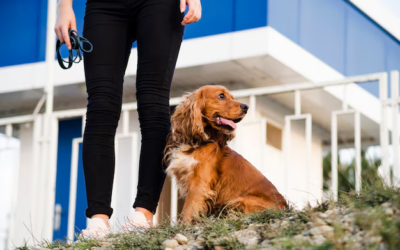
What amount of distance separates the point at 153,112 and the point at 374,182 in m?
1.25

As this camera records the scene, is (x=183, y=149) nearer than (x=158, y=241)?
No

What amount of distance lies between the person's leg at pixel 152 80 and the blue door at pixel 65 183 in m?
4.66

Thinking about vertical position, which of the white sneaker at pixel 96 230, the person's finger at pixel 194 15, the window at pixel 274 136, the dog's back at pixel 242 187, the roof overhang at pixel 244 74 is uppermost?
the roof overhang at pixel 244 74

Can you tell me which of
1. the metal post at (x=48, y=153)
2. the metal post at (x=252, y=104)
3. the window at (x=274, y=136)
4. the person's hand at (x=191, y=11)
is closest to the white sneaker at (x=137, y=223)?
the person's hand at (x=191, y=11)

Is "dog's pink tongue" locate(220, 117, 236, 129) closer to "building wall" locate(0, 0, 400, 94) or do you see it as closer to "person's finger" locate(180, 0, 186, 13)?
"person's finger" locate(180, 0, 186, 13)

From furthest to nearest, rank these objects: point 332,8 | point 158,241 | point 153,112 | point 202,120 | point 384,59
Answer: point 384,59
point 332,8
point 202,120
point 153,112
point 158,241

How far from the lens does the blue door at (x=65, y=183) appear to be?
25.5 ft

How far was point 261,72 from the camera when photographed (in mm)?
6848

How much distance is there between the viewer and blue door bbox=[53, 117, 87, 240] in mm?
7784

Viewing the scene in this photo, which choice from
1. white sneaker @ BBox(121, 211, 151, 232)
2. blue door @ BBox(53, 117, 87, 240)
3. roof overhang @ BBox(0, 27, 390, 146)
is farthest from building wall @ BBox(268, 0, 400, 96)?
white sneaker @ BBox(121, 211, 151, 232)

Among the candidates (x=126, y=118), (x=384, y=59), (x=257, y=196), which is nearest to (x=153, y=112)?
(x=257, y=196)

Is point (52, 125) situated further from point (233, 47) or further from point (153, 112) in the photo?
point (153, 112)

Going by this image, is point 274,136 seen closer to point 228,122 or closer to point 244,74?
point 244,74

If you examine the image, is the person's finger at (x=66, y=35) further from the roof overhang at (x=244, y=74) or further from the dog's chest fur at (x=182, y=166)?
the roof overhang at (x=244, y=74)
